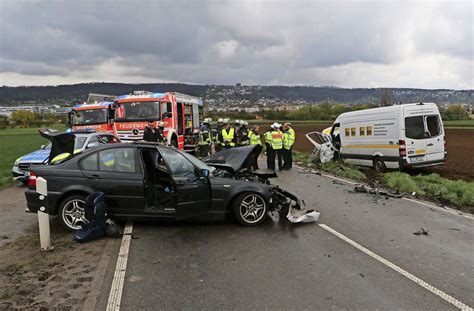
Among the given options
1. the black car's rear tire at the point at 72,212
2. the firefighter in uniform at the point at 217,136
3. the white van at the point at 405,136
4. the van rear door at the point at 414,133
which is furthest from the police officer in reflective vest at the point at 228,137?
the black car's rear tire at the point at 72,212

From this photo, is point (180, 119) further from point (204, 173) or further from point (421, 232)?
point (421, 232)

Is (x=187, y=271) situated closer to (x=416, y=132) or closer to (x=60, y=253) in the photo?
(x=60, y=253)

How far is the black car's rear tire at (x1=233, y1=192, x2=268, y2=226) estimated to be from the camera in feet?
22.8

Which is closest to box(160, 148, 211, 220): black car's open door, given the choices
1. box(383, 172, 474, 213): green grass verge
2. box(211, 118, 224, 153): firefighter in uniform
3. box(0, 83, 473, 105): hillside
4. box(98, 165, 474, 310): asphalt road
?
box(98, 165, 474, 310): asphalt road

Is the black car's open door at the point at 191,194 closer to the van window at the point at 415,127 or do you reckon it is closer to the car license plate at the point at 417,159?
the van window at the point at 415,127

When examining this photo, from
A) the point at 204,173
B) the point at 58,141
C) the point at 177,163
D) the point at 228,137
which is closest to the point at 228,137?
the point at 228,137

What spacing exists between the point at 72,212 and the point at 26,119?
99.3 m

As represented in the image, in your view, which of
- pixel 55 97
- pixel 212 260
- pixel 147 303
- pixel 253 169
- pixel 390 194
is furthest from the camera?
pixel 55 97

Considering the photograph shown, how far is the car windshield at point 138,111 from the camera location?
1658 cm

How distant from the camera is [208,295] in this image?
4316 millimetres

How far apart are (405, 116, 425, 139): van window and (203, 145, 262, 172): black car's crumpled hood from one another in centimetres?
777

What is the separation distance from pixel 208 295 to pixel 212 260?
43.1 inches

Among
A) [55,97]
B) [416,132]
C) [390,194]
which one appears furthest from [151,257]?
[55,97]

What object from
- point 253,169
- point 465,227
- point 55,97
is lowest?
point 465,227
